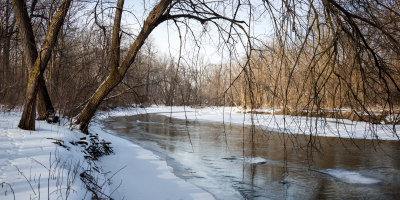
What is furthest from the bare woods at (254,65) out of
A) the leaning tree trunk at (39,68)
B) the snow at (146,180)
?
the snow at (146,180)

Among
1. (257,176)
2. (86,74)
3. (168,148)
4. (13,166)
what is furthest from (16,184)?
(168,148)

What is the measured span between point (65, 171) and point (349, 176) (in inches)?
271

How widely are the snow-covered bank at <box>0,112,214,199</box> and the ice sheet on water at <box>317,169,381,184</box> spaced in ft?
12.7

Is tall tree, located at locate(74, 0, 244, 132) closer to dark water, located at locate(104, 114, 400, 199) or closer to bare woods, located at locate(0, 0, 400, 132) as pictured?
bare woods, located at locate(0, 0, 400, 132)

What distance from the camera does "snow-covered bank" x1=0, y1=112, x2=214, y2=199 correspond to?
3674 mm

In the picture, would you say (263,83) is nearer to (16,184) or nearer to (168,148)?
(16,184)

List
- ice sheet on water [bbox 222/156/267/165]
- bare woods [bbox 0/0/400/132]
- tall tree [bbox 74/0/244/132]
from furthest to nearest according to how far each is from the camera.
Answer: ice sheet on water [bbox 222/156/267/165], tall tree [bbox 74/0/244/132], bare woods [bbox 0/0/400/132]

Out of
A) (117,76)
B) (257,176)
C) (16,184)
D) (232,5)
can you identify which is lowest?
(257,176)

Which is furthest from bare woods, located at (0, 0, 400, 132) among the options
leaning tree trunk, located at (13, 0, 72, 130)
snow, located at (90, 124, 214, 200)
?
snow, located at (90, 124, 214, 200)

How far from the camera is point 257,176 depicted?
719 cm

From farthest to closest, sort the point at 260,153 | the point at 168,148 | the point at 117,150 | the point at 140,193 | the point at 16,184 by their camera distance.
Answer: the point at 168,148
the point at 260,153
the point at 117,150
the point at 140,193
the point at 16,184

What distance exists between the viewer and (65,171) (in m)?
4.45

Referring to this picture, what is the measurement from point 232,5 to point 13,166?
4.00 metres

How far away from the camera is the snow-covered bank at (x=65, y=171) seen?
12.1 feet
